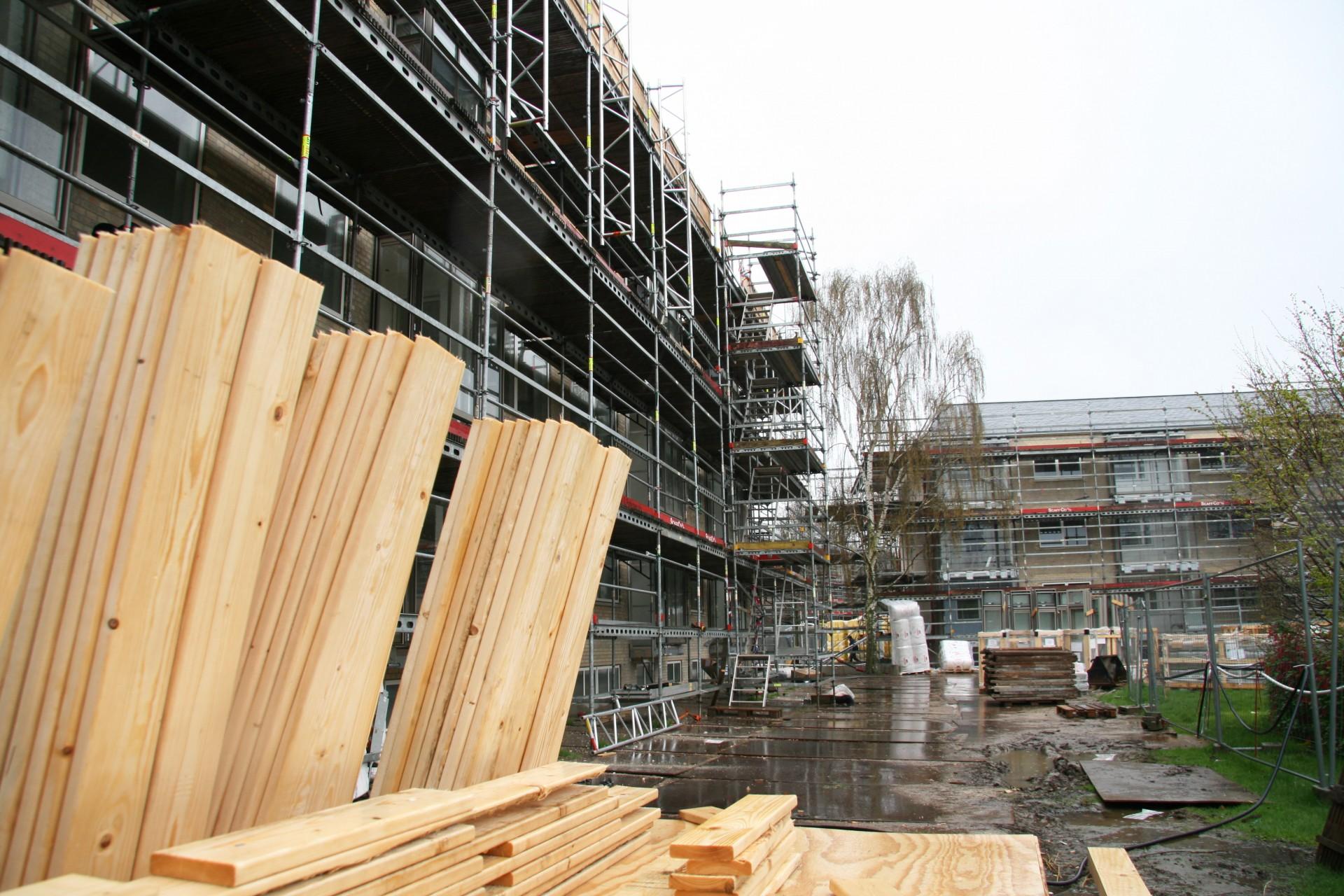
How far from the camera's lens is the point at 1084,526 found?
40688 millimetres

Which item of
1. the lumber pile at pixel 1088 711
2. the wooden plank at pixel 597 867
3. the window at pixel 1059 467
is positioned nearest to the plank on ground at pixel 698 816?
the wooden plank at pixel 597 867

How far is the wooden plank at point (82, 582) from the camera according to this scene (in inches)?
77.2

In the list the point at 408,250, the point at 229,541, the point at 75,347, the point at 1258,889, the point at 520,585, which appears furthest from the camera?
the point at 408,250

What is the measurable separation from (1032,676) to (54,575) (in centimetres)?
2053

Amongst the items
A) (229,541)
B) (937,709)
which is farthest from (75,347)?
(937,709)

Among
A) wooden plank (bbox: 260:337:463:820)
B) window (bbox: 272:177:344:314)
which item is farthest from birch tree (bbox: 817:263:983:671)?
wooden plank (bbox: 260:337:463:820)

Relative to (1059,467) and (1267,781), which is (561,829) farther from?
(1059,467)

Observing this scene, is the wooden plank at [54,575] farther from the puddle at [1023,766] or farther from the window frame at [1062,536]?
the window frame at [1062,536]

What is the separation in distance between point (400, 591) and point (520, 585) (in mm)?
692

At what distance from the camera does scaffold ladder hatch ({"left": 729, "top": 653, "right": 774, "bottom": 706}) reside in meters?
17.1

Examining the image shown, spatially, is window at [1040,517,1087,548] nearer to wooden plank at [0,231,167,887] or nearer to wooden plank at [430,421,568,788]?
wooden plank at [430,421,568,788]

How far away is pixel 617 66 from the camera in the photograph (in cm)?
1471

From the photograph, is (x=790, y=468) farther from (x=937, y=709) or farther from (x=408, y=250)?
(x=408, y=250)

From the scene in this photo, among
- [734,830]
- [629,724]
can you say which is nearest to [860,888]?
[734,830]
